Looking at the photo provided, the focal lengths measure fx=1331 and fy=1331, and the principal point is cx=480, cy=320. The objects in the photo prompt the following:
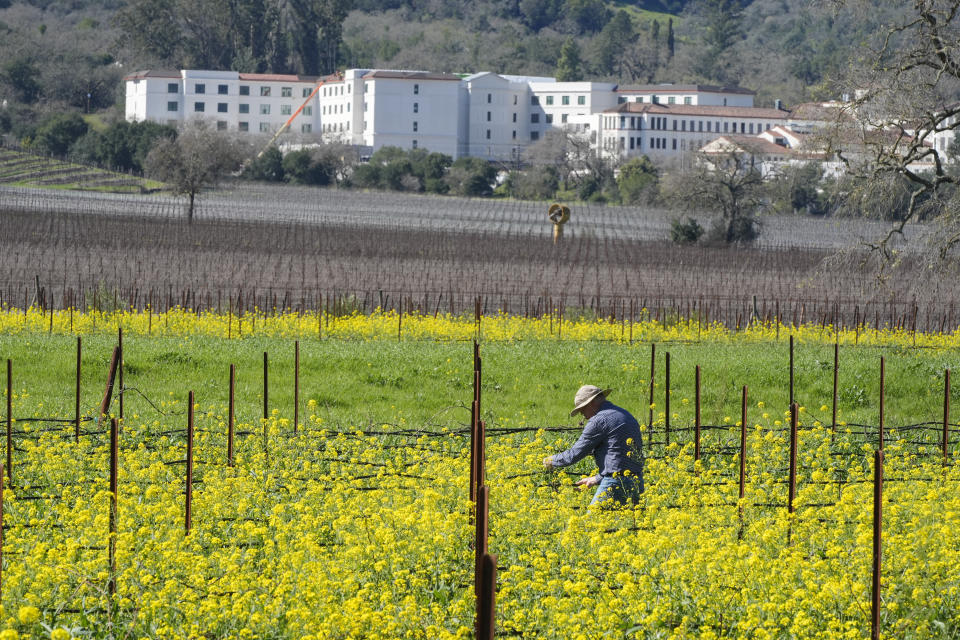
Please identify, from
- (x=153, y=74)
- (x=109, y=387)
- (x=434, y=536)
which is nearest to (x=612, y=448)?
(x=434, y=536)

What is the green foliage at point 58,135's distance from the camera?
8575cm

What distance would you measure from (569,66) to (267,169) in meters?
62.1

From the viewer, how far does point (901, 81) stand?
17.4 m

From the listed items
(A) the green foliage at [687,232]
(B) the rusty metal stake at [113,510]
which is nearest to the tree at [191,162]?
(A) the green foliage at [687,232]

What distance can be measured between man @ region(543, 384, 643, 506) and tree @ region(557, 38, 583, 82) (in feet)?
413

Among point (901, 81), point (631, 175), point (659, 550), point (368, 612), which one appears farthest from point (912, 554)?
point (631, 175)

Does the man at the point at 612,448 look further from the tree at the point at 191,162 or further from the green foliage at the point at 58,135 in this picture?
the green foliage at the point at 58,135

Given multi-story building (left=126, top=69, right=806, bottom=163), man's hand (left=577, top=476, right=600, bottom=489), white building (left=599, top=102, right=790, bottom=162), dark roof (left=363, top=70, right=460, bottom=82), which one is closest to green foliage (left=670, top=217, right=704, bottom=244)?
man's hand (left=577, top=476, right=600, bottom=489)

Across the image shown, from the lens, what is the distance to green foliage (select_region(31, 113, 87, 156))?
85750 mm

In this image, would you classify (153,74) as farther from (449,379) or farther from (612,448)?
(612,448)

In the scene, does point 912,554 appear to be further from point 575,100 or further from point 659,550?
point 575,100

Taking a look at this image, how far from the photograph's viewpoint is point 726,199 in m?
53.2

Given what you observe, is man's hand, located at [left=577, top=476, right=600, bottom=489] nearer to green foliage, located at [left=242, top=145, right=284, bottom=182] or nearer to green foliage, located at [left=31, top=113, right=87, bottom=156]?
green foliage, located at [left=242, top=145, right=284, bottom=182]

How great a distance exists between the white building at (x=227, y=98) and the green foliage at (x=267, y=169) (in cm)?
3172
